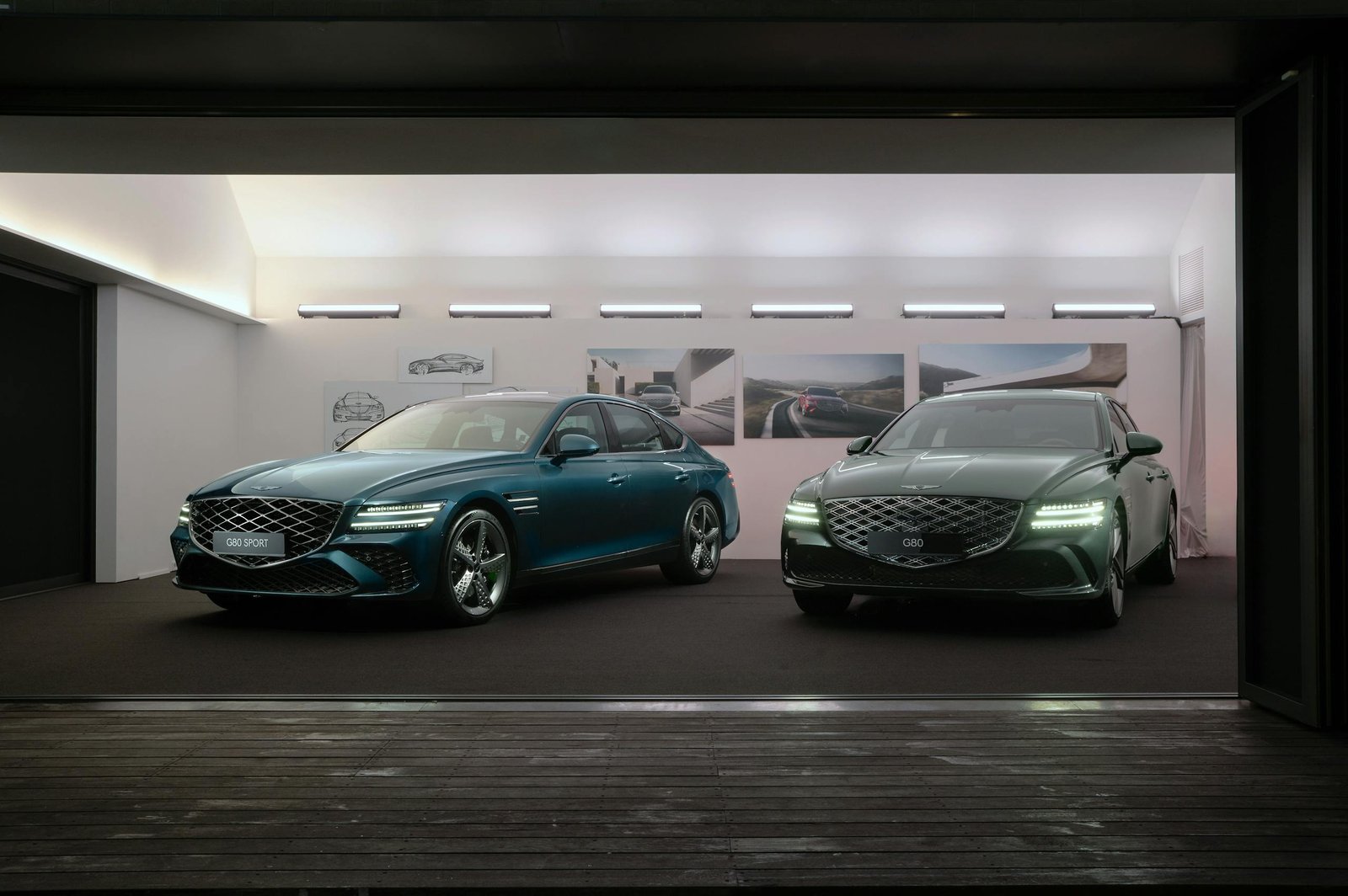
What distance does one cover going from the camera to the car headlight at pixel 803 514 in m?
5.88

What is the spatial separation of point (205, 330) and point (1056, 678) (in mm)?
8867

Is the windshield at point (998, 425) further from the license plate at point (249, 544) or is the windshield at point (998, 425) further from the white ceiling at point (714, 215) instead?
the white ceiling at point (714, 215)

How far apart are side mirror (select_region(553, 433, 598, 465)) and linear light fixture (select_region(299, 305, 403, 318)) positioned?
5.25 meters

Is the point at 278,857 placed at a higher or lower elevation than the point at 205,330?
lower

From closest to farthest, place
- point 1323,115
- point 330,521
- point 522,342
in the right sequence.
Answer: point 1323,115, point 330,521, point 522,342

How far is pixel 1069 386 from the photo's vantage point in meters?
11.2

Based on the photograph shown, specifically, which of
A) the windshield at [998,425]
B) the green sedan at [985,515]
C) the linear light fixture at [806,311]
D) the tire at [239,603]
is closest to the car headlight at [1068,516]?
the green sedan at [985,515]

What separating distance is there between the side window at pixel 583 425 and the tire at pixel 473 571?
2.99ft

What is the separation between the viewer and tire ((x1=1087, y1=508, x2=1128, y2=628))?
571 cm

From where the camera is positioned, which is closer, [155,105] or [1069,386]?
[155,105]

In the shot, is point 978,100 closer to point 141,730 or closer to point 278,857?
point 278,857

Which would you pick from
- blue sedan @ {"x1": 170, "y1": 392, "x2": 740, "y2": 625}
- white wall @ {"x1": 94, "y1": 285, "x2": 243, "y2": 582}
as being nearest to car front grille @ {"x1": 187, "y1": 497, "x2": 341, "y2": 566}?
blue sedan @ {"x1": 170, "y1": 392, "x2": 740, "y2": 625}

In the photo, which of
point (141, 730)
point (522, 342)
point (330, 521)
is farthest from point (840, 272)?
point (141, 730)

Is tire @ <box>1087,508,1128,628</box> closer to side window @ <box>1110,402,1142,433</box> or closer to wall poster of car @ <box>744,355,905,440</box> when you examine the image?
side window @ <box>1110,402,1142,433</box>
